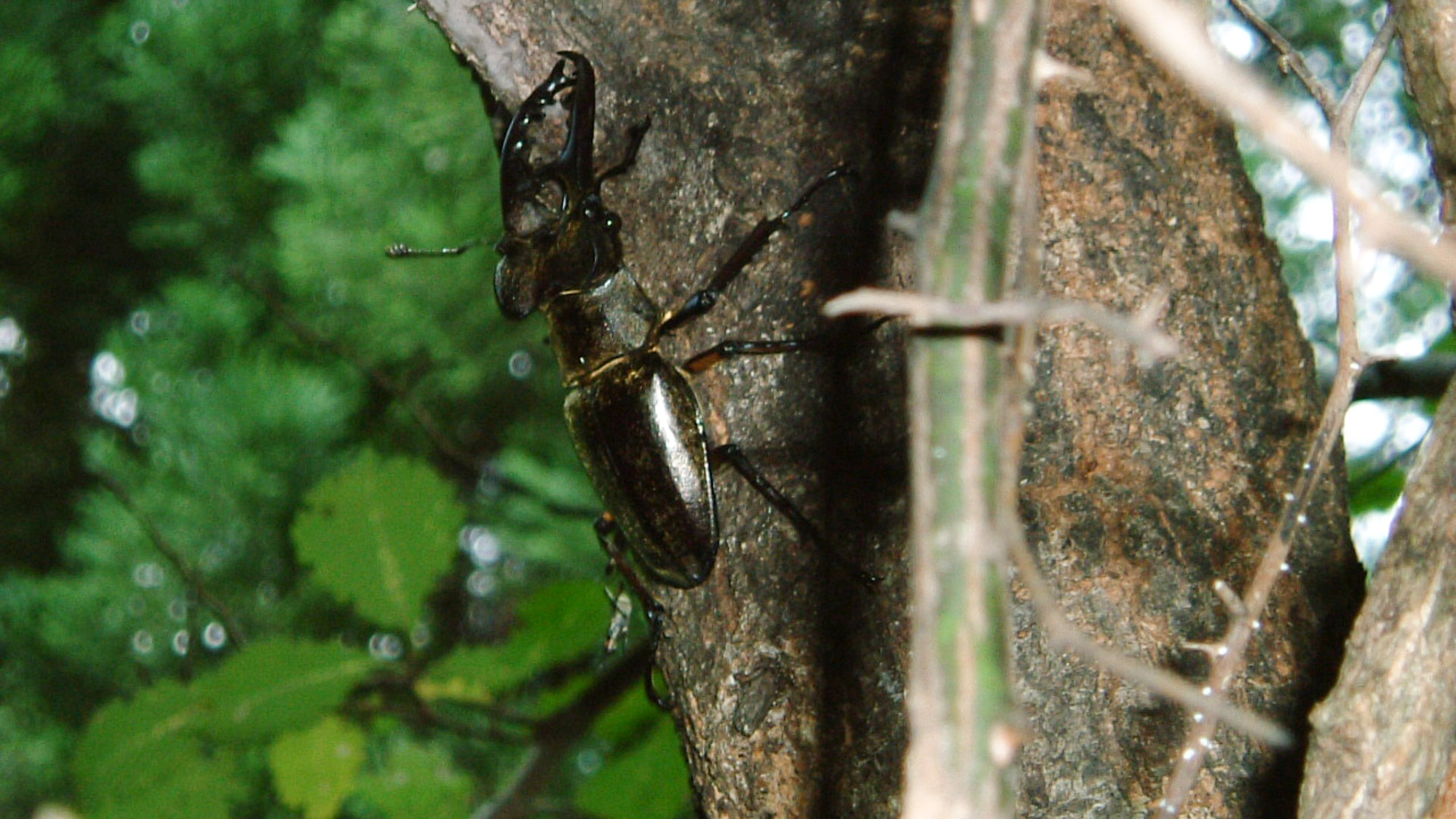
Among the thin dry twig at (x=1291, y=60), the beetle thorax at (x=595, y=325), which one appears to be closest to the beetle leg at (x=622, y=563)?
the beetle thorax at (x=595, y=325)

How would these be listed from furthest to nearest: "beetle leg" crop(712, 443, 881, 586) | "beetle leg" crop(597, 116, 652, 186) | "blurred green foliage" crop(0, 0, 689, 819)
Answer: "blurred green foliage" crop(0, 0, 689, 819) < "beetle leg" crop(597, 116, 652, 186) < "beetle leg" crop(712, 443, 881, 586)

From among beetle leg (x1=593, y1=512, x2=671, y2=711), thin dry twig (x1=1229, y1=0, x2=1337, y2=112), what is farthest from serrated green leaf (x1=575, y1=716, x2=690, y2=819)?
thin dry twig (x1=1229, y1=0, x2=1337, y2=112)

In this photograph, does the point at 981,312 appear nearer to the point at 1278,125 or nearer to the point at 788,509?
the point at 1278,125

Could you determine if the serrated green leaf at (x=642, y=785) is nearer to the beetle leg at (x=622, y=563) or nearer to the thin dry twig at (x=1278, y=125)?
the beetle leg at (x=622, y=563)

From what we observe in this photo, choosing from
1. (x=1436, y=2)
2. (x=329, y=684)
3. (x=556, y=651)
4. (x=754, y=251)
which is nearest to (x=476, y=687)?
(x=556, y=651)

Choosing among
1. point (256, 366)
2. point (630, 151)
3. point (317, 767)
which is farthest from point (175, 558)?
point (630, 151)

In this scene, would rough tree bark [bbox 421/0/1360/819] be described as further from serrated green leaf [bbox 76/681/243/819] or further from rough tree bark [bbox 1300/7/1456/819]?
serrated green leaf [bbox 76/681/243/819]
